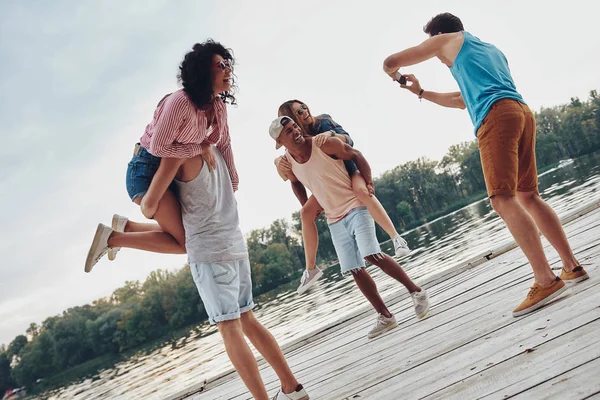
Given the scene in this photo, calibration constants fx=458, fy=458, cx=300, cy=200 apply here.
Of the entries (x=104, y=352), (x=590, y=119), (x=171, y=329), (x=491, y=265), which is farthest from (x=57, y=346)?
(x=590, y=119)

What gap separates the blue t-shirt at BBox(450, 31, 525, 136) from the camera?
270 cm

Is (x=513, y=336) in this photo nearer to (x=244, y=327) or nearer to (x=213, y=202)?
(x=244, y=327)

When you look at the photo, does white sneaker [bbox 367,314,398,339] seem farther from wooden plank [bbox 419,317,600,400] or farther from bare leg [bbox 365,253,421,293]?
wooden plank [bbox 419,317,600,400]

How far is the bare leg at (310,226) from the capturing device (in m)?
4.18

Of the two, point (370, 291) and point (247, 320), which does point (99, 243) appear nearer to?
point (247, 320)

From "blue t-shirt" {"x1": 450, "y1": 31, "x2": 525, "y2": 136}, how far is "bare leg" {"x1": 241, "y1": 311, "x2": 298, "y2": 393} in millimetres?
1780

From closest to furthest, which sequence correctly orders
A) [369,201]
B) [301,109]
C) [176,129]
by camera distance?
[176,129]
[369,201]
[301,109]

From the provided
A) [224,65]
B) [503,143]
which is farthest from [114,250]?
[503,143]

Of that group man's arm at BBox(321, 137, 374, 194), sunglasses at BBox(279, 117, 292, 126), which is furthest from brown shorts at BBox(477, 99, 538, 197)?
sunglasses at BBox(279, 117, 292, 126)

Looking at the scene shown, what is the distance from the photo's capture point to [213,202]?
8.43ft

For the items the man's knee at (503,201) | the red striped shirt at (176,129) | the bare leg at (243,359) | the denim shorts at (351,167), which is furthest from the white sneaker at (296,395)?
the denim shorts at (351,167)

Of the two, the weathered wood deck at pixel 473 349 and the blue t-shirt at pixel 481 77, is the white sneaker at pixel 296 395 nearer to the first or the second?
the weathered wood deck at pixel 473 349

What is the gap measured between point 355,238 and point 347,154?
728mm

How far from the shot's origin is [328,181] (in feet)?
12.7
